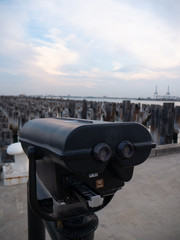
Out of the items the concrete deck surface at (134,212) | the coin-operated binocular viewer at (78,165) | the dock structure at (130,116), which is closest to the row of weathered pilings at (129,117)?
the dock structure at (130,116)

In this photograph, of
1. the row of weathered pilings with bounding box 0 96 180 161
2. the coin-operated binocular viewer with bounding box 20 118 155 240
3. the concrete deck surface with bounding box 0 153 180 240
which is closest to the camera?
the coin-operated binocular viewer with bounding box 20 118 155 240

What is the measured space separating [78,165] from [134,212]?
2.14 metres

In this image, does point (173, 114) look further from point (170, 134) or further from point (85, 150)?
point (85, 150)

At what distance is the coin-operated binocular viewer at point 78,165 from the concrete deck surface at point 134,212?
137 cm

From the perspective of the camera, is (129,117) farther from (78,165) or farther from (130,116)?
(78,165)

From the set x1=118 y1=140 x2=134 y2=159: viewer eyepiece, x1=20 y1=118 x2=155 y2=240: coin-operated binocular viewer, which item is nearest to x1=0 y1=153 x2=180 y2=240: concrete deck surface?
x1=20 y1=118 x2=155 y2=240: coin-operated binocular viewer

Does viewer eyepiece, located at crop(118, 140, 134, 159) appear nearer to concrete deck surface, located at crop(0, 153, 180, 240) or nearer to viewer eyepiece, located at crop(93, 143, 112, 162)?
viewer eyepiece, located at crop(93, 143, 112, 162)

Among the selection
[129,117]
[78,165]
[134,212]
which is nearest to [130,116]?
[129,117]

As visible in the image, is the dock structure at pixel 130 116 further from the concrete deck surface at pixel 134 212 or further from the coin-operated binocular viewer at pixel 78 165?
the coin-operated binocular viewer at pixel 78 165

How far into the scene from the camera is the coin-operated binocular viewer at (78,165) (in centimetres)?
87

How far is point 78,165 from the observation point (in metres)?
0.87

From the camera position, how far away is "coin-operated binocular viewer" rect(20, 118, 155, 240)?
870 mm

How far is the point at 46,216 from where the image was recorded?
1.07 meters

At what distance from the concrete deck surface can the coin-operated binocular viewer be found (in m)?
1.37
